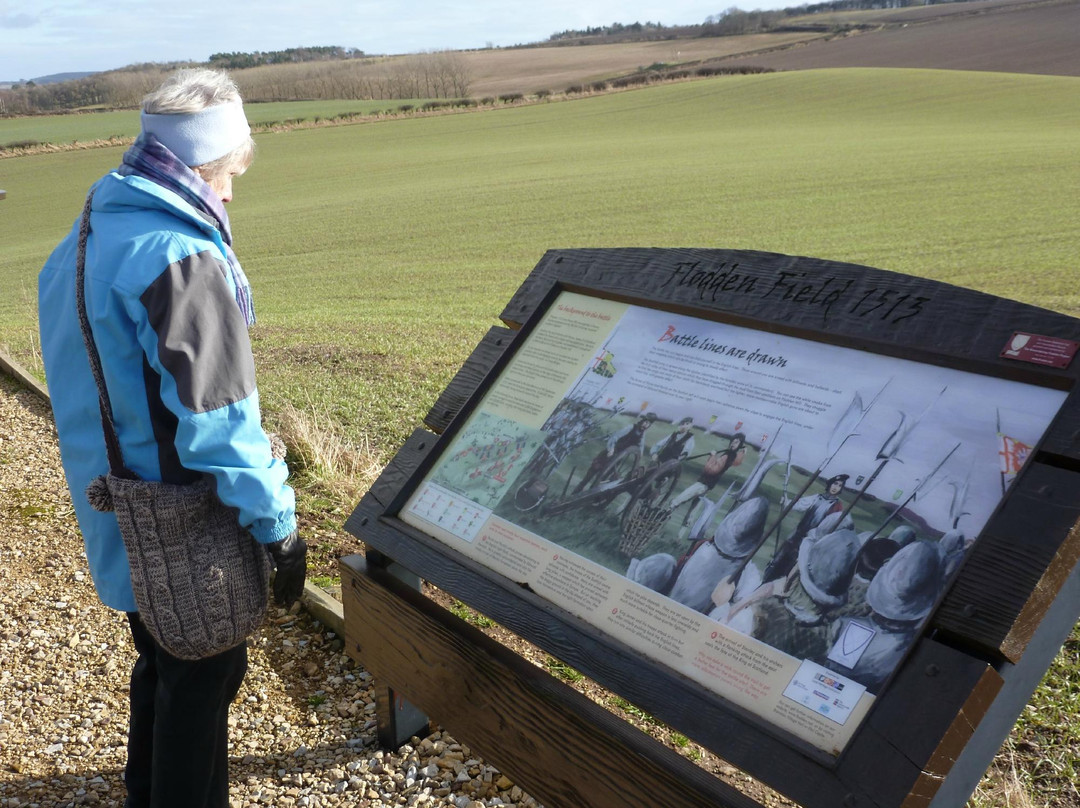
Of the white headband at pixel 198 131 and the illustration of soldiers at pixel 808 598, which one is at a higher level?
the white headband at pixel 198 131

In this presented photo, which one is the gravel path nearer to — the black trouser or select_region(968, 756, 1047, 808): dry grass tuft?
the black trouser

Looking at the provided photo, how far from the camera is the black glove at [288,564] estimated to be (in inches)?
95.5

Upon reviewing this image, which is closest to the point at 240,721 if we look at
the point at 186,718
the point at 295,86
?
the point at 186,718

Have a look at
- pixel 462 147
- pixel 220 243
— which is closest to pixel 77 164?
pixel 462 147

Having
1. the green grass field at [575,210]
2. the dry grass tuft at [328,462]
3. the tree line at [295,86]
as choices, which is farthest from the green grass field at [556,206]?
the tree line at [295,86]

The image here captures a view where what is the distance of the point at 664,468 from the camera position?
2109 mm

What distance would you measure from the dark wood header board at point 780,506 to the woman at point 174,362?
0.53 meters

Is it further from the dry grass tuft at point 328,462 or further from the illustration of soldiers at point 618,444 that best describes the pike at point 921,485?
the dry grass tuft at point 328,462

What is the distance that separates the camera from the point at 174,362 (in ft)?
6.84

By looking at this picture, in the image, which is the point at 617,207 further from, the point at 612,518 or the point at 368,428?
the point at 612,518

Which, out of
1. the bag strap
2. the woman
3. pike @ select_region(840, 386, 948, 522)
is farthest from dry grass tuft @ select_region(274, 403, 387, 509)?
pike @ select_region(840, 386, 948, 522)

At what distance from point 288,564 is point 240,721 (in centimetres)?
111

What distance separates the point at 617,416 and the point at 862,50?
73067 millimetres

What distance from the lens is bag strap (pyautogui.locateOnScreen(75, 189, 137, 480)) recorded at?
219 cm
